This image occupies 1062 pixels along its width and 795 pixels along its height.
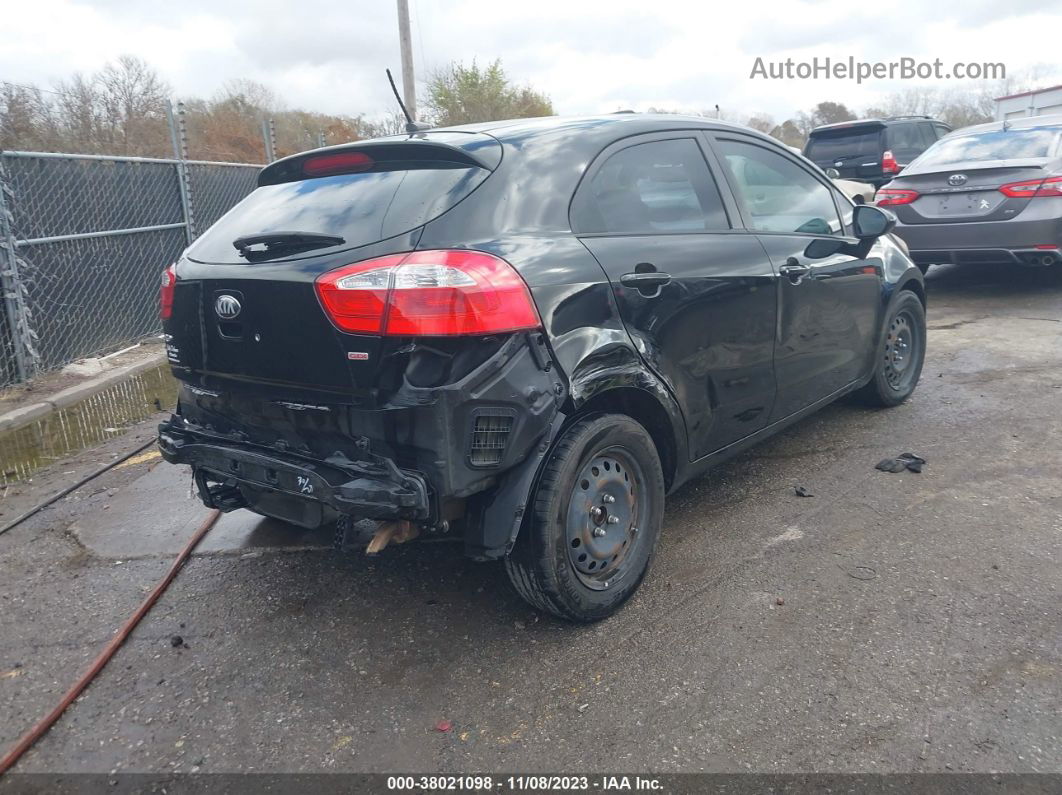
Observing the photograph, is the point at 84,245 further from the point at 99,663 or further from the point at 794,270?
the point at 794,270

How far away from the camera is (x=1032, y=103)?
26297 mm

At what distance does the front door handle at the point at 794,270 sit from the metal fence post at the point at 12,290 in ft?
18.6

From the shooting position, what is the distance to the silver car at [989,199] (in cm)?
760

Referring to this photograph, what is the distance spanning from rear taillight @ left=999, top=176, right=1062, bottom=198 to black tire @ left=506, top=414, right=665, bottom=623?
20.5 ft

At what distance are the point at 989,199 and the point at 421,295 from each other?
23.5ft

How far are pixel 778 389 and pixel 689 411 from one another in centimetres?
79

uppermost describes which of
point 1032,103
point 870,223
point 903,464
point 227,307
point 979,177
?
point 1032,103

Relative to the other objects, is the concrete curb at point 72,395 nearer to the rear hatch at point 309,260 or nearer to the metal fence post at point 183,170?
the metal fence post at point 183,170

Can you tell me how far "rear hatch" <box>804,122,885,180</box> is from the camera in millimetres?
13367

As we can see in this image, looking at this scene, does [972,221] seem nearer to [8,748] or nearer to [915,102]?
[8,748]

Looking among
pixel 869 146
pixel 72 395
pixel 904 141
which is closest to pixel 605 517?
pixel 72 395

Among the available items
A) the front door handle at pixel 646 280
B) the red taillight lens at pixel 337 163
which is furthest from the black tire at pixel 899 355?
the red taillight lens at pixel 337 163

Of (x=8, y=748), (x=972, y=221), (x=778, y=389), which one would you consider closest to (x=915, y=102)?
(x=972, y=221)

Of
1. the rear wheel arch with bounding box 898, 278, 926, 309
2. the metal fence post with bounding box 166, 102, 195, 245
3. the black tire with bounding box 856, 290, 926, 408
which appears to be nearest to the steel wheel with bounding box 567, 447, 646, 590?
the black tire with bounding box 856, 290, 926, 408
